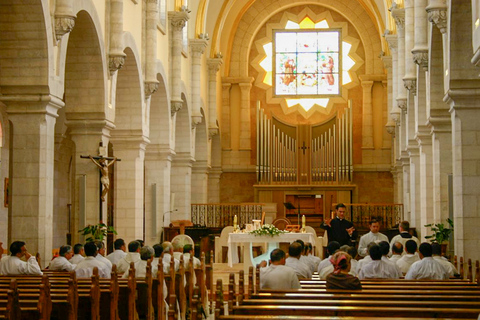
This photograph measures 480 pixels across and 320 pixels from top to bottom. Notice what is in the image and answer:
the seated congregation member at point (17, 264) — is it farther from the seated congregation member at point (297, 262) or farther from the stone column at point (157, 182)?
the stone column at point (157, 182)

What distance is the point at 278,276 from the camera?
8586 mm

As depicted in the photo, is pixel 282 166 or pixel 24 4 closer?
pixel 24 4

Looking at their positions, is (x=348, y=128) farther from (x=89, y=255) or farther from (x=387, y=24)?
Result: (x=89, y=255)

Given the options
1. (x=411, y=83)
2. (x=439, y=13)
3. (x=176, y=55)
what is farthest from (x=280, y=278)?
(x=176, y=55)

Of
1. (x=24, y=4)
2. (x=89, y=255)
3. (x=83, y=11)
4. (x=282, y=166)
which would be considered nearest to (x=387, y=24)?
(x=282, y=166)

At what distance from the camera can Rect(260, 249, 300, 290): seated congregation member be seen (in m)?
8.56

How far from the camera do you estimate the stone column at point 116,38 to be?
55.5 ft

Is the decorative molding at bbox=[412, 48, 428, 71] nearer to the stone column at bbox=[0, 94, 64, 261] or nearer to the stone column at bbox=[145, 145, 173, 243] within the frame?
the stone column at bbox=[0, 94, 64, 261]

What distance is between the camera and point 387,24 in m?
28.0

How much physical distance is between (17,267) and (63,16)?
4.75 meters

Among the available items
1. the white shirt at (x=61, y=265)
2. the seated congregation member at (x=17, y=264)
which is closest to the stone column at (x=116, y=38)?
the white shirt at (x=61, y=265)

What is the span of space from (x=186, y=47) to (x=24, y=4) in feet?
44.3

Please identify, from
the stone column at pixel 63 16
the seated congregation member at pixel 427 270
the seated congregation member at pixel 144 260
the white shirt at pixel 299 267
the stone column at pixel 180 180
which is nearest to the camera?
the seated congregation member at pixel 427 270

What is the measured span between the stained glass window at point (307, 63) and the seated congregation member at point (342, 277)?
25.0m
